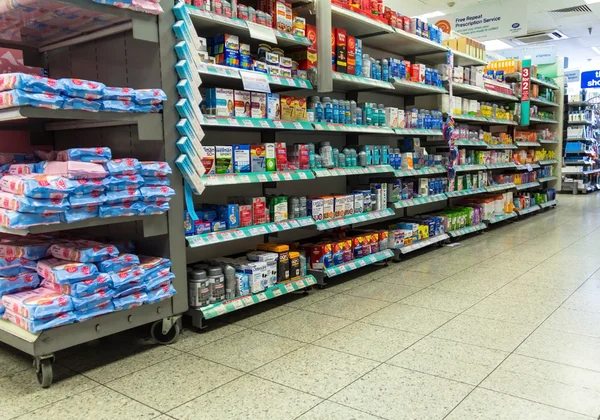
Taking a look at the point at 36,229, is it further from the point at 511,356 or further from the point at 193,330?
the point at 511,356

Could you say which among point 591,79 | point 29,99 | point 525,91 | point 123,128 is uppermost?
point 591,79

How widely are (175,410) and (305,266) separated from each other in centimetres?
208

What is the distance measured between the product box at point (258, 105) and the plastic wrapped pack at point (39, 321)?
6.21 feet

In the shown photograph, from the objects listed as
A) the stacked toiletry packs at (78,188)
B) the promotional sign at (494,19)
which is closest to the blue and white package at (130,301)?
the stacked toiletry packs at (78,188)

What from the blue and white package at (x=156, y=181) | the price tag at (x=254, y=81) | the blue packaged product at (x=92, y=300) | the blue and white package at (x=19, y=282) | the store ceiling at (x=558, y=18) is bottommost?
the blue packaged product at (x=92, y=300)

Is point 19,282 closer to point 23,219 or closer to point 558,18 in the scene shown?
point 23,219

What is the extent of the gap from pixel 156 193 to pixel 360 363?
4.98ft

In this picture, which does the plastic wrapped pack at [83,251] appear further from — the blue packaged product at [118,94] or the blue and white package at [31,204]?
the blue packaged product at [118,94]

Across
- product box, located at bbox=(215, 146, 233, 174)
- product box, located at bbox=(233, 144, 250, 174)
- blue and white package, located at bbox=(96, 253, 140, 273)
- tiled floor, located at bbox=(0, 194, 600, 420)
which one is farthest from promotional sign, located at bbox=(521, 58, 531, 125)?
blue and white package, located at bbox=(96, 253, 140, 273)

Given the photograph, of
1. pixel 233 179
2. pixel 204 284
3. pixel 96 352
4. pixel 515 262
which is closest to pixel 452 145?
pixel 515 262

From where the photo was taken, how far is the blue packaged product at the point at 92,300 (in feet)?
8.57

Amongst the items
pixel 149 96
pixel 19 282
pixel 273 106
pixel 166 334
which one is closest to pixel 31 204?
pixel 19 282

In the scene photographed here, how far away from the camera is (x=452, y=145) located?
21.5 ft

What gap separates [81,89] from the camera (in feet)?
8.52
